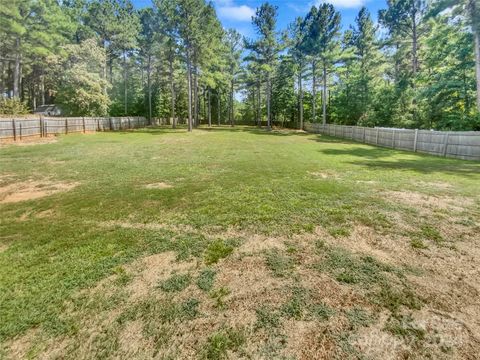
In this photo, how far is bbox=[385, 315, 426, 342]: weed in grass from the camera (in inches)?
78.0

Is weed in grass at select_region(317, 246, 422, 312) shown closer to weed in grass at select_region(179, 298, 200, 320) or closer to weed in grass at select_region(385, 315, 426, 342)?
weed in grass at select_region(385, 315, 426, 342)

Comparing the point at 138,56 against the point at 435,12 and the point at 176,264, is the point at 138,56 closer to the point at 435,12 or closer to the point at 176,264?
the point at 435,12

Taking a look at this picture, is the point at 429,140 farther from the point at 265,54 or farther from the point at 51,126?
the point at 51,126

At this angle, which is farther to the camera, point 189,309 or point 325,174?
point 325,174

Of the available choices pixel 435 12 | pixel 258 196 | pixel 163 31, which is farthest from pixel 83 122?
pixel 435 12

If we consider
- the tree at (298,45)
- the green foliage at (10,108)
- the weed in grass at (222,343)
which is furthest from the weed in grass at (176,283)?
the tree at (298,45)

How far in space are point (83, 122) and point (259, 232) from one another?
22632 millimetres

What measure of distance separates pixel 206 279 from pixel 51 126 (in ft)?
66.1

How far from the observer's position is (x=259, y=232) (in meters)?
3.75

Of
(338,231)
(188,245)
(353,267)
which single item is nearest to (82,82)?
(188,245)

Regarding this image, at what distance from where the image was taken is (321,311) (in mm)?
2230

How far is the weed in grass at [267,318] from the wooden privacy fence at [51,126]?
17.6m

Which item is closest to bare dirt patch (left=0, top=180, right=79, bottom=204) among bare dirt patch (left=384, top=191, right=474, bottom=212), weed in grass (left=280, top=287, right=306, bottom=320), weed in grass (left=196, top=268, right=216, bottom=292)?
weed in grass (left=196, top=268, right=216, bottom=292)

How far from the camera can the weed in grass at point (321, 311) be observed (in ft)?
7.11
